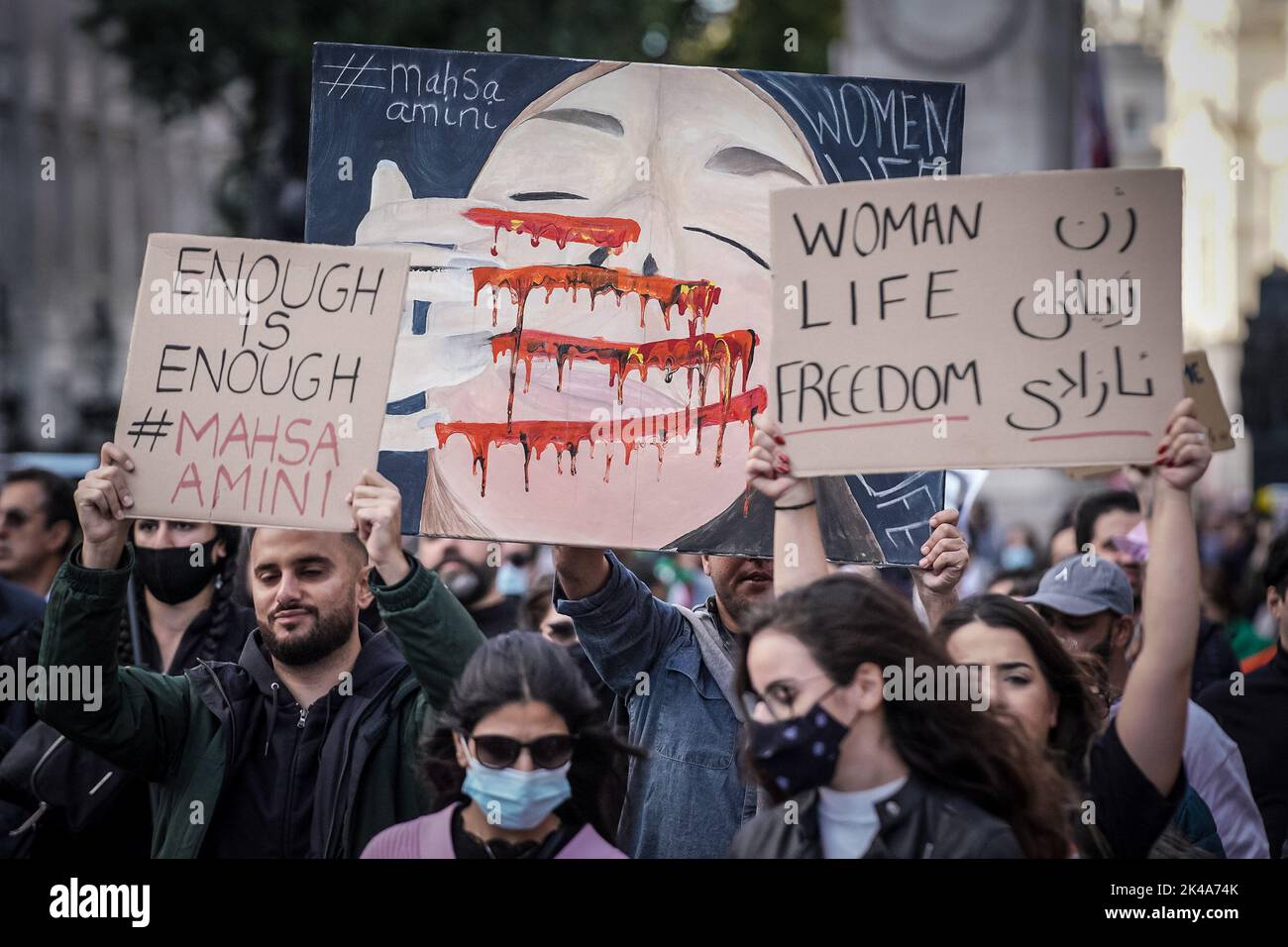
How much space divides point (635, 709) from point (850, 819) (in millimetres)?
1134

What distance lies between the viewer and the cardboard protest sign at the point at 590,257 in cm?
419

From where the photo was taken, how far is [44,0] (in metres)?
32.6

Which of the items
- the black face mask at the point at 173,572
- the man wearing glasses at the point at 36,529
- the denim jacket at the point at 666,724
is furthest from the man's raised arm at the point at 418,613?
the man wearing glasses at the point at 36,529

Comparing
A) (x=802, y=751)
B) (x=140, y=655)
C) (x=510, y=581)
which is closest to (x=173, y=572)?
(x=140, y=655)

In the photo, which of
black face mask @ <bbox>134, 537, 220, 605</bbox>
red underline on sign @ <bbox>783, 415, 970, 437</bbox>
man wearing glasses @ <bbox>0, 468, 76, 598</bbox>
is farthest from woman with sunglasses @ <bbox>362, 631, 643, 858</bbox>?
man wearing glasses @ <bbox>0, 468, 76, 598</bbox>

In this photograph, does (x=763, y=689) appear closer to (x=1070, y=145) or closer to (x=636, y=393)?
(x=636, y=393)

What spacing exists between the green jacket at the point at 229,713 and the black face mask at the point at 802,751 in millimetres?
815

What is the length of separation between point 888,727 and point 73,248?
34.5m

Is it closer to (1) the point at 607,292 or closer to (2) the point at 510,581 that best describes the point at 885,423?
(1) the point at 607,292

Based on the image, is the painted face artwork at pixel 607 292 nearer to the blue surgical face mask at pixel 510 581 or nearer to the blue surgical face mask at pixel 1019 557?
the blue surgical face mask at pixel 510 581

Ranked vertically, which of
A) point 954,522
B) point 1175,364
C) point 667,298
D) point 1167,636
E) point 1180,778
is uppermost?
point 667,298

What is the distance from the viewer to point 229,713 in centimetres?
382

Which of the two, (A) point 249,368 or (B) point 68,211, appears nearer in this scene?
(A) point 249,368

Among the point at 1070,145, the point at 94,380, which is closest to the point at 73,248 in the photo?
the point at 94,380
